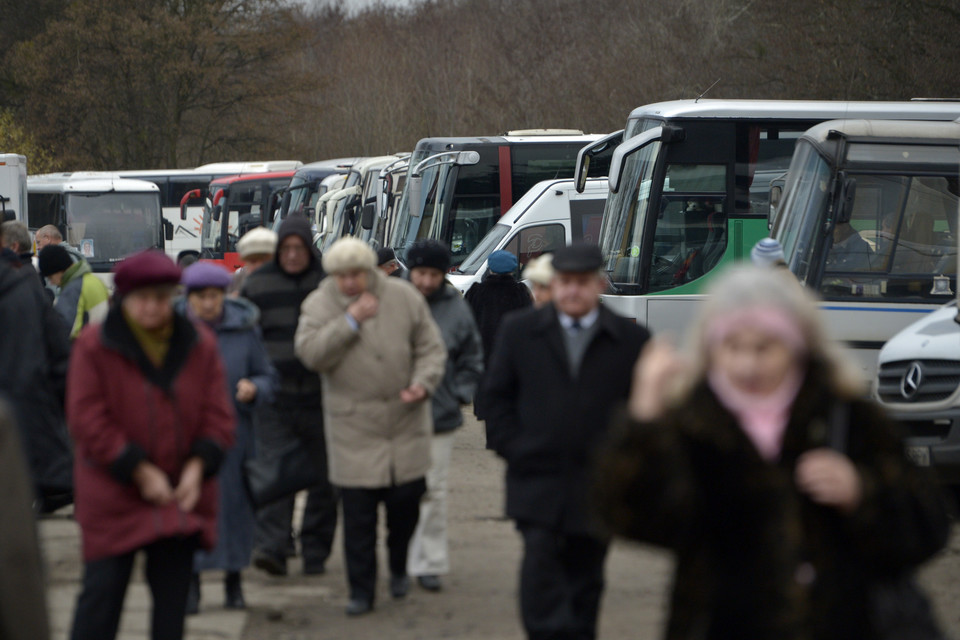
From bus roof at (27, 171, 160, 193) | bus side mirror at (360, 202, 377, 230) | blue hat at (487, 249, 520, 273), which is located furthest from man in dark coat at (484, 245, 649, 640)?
bus roof at (27, 171, 160, 193)

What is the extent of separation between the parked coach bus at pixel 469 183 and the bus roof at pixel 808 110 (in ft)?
18.9

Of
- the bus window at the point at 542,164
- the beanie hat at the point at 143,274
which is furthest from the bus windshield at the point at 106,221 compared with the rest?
the beanie hat at the point at 143,274

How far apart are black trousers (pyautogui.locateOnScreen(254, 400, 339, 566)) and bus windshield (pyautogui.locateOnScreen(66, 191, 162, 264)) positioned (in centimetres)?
2502

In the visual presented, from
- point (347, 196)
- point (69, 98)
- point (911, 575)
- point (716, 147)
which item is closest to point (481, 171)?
point (716, 147)

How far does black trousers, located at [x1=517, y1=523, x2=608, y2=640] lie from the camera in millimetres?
5012

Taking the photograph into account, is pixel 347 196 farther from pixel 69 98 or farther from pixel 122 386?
pixel 122 386

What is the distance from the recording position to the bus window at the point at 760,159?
14.3m

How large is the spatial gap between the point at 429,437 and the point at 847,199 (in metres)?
5.30

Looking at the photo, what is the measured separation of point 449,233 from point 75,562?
12.8 m

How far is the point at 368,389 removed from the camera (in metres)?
6.55

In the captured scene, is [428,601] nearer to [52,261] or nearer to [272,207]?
[52,261]

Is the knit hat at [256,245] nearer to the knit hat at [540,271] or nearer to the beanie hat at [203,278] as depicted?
the beanie hat at [203,278]

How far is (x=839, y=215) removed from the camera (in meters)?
10.8

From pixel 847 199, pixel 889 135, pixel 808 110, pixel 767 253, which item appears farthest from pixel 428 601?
pixel 808 110
